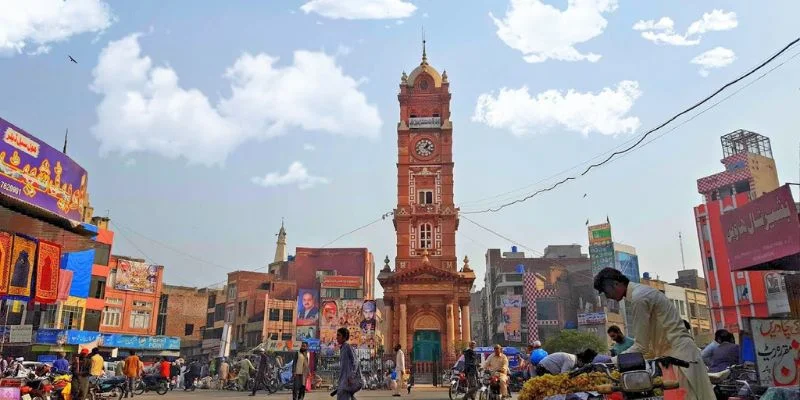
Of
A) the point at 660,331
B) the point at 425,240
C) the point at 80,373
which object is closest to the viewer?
the point at 660,331

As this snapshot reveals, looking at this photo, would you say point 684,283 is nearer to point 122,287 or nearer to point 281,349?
point 281,349

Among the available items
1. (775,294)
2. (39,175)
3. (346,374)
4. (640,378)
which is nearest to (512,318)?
(775,294)

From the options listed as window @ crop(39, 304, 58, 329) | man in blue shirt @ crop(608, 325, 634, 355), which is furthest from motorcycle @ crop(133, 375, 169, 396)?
man in blue shirt @ crop(608, 325, 634, 355)

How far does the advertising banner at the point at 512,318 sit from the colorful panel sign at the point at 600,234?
9.83m

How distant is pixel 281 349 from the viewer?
54.6 metres

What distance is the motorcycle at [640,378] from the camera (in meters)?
3.91

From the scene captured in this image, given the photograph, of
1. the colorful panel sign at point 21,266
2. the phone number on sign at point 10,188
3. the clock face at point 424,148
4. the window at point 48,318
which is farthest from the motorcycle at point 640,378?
the window at point 48,318

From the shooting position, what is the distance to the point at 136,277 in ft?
158

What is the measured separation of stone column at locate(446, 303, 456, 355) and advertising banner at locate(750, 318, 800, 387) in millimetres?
29868

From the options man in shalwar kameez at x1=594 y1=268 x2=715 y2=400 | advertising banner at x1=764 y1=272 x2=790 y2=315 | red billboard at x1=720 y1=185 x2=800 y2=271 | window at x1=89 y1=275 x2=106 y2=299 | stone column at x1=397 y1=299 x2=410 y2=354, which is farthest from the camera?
window at x1=89 y1=275 x2=106 y2=299

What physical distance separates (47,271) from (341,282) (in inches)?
1860

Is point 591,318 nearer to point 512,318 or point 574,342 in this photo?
point 512,318

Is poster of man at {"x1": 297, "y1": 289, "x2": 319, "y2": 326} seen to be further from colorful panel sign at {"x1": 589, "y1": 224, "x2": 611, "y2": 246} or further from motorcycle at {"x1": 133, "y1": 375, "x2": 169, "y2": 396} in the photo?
motorcycle at {"x1": 133, "y1": 375, "x2": 169, "y2": 396}

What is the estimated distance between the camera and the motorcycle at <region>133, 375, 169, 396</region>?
77.9ft
